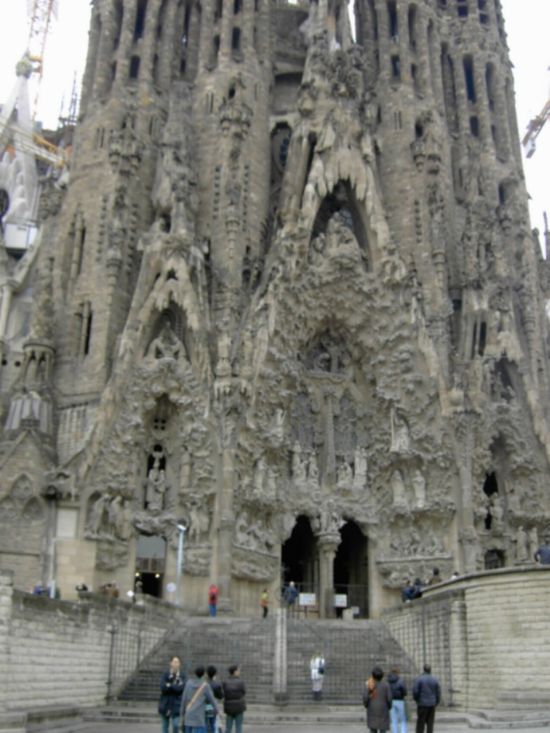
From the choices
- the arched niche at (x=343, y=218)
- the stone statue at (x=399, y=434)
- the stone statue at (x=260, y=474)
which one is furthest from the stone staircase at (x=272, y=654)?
→ the arched niche at (x=343, y=218)

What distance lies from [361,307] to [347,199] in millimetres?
4857

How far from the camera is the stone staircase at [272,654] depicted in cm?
1875

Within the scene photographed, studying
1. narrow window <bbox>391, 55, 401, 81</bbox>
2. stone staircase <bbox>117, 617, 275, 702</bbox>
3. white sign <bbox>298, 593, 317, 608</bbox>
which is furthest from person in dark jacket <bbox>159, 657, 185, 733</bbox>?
narrow window <bbox>391, 55, 401, 81</bbox>

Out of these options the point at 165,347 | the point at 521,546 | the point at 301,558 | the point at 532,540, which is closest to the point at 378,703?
the point at 165,347

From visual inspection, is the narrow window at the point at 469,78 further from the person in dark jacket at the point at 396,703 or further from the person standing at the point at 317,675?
the person in dark jacket at the point at 396,703

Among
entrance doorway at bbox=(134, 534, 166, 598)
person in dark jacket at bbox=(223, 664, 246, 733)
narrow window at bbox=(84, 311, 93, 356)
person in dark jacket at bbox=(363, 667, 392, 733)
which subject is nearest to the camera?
person in dark jacket at bbox=(363, 667, 392, 733)

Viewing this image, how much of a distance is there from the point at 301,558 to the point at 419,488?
6.06 metres

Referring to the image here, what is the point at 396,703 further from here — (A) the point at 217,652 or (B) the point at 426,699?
(A) the point at 217,652

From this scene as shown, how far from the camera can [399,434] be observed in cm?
3069

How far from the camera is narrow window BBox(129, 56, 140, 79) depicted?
3528 cm

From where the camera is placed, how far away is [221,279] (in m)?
31.1

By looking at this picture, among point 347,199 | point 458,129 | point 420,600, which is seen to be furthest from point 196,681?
point 458,129

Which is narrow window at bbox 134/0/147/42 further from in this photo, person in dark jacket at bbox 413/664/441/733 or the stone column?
person in dark jacket at bbox 413/664/441/733

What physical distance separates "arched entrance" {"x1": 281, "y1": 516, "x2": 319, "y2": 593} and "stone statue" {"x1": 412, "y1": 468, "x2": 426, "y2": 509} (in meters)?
4.23
